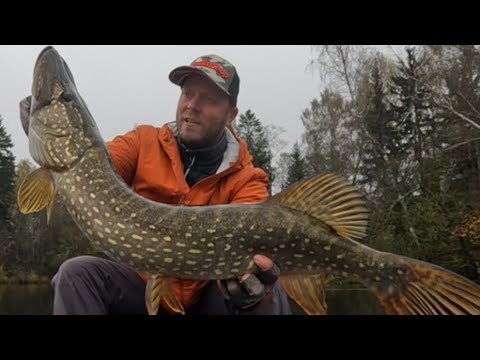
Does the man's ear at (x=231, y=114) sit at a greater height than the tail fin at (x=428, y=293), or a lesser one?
greater

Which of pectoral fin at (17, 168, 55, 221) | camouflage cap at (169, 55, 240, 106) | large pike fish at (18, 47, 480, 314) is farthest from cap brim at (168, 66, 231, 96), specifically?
pectoral fin at (17, 168, 55, 221)

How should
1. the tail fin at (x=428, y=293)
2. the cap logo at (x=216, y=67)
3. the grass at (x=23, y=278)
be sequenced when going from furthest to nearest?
the grass at (x=23, y=278) → the cap logo at (x=216, y=67) → the tail fin at (x=428, y=293)

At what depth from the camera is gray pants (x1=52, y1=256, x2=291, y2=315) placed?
8.25 feet

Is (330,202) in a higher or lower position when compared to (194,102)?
lower

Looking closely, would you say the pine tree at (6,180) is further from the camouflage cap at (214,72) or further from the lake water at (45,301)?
the camouflage cap at (214,72)

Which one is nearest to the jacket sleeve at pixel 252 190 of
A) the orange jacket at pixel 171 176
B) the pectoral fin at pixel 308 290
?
the orange jacket at pixel 171 176

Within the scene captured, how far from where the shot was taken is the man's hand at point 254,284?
7.90 ft

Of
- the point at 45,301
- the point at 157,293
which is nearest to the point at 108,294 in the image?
the point at 157,293

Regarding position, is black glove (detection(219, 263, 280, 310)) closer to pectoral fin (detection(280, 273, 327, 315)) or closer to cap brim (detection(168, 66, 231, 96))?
pectoral fin (detection(280, 273, 327, 315))

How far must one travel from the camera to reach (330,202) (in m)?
2.47

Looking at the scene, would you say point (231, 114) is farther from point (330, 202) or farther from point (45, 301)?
point (45, 301)

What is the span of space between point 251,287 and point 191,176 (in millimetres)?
903
